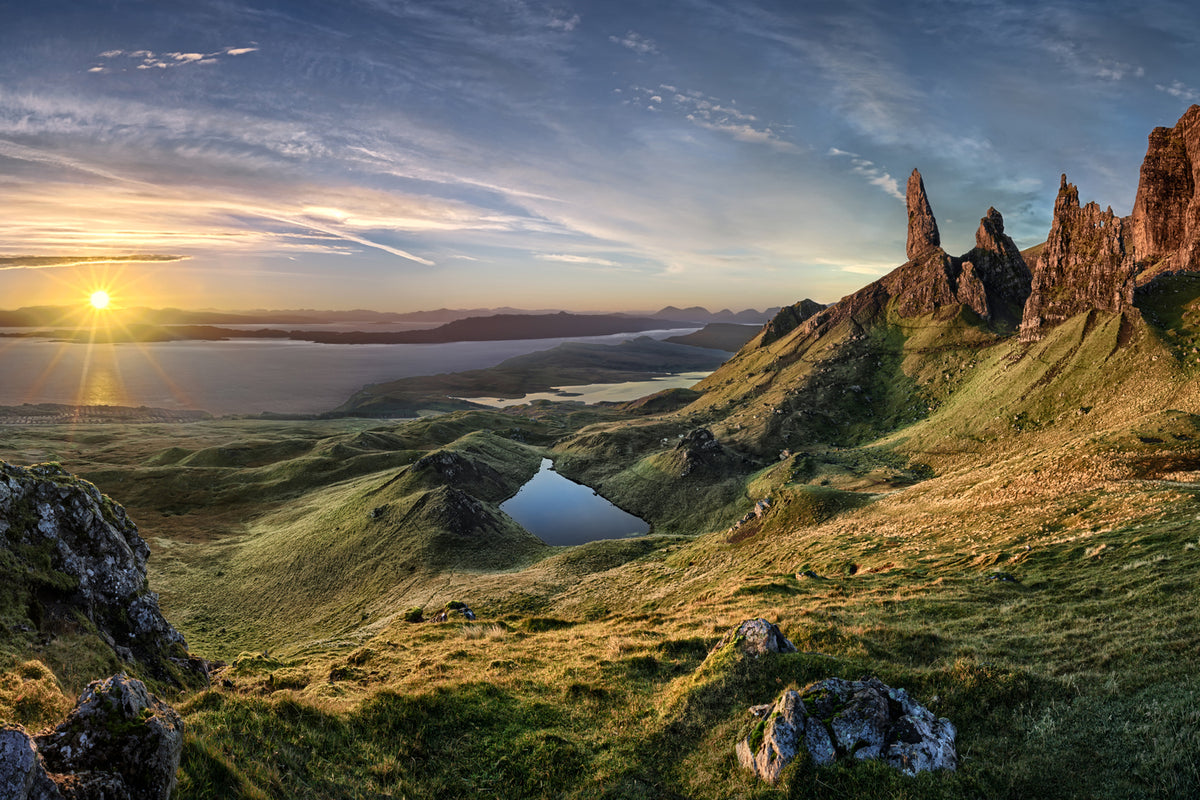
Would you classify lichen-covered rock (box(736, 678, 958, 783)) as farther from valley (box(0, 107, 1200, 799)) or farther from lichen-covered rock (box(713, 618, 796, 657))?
lichen-covered rock (box(713, 618, 796, 657))

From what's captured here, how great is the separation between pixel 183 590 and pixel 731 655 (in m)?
88.5

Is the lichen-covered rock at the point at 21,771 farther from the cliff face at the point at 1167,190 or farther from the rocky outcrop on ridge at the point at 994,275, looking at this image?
the rocky outcrop on ridge at the point at 994,275

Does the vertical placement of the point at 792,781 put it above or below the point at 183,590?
above

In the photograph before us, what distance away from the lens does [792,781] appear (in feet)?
47.3

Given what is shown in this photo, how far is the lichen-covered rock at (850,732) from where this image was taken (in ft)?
47.8

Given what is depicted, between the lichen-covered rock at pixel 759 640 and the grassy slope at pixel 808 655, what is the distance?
0.82 meters

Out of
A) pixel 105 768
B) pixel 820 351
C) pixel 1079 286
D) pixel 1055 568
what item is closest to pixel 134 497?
pixel 105 768

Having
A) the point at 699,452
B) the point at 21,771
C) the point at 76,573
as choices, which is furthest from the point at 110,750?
the point at 699,452

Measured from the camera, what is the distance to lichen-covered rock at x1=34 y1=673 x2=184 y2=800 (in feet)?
36.7

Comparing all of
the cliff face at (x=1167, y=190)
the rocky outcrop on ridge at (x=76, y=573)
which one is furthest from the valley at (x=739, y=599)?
the cliff face at (x=1167, y=190)

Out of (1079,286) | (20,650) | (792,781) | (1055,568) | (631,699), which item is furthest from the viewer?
(1079,286)

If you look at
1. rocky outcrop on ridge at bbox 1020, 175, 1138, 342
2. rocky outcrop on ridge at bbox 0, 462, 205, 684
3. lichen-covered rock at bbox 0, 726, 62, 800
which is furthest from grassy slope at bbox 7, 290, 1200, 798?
rocky outcrop on ridge at bbox 1020, 175, 1138, 342

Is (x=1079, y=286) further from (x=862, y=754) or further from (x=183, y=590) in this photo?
(x=183, y=590)

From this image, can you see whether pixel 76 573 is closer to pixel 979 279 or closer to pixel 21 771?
pixel 21 771
